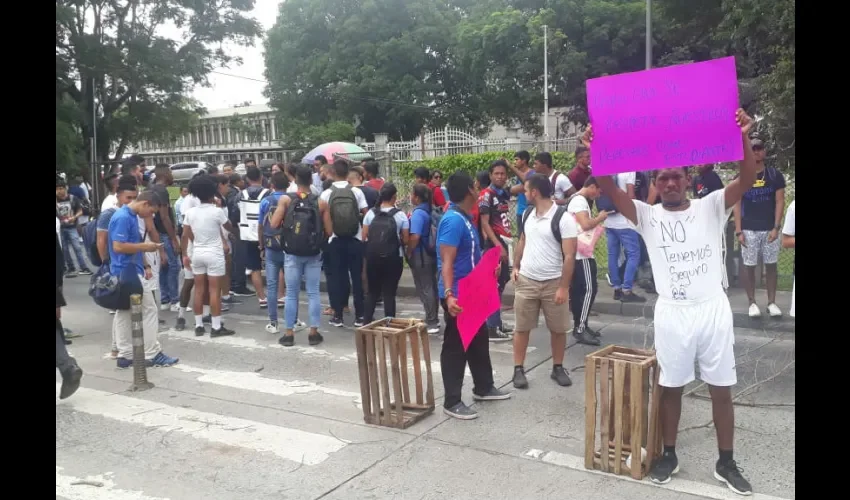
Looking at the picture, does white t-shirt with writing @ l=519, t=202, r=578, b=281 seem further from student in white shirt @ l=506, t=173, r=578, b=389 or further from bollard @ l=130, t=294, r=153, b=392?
bollard @ l=130, t=294, r=153, b=392

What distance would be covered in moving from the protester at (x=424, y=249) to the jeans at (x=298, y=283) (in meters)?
1.07

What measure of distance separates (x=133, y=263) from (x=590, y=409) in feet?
15.3

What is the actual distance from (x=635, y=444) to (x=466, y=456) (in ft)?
3.62

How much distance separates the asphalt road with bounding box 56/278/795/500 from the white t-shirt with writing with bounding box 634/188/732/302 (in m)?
1.13

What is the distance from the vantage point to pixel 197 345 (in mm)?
8188

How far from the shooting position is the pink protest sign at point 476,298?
211 inches

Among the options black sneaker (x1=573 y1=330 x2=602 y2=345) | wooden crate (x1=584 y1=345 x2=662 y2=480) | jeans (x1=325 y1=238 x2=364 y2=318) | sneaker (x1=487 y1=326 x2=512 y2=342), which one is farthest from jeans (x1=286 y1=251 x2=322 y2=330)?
wooden crate (x1=584 y1=345 x2=662 y2=480)

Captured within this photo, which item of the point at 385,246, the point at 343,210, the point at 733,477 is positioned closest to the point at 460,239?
the point at 385,246

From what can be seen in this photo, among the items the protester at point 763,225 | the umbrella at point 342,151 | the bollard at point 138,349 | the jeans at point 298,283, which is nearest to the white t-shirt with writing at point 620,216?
the protester at point 763,225

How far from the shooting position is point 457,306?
5.36 m

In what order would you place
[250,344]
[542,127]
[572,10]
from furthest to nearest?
[542,127] < [572,10] < [250,344]

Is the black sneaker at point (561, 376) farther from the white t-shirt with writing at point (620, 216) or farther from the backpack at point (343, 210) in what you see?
the backpack at point (343, 210)
